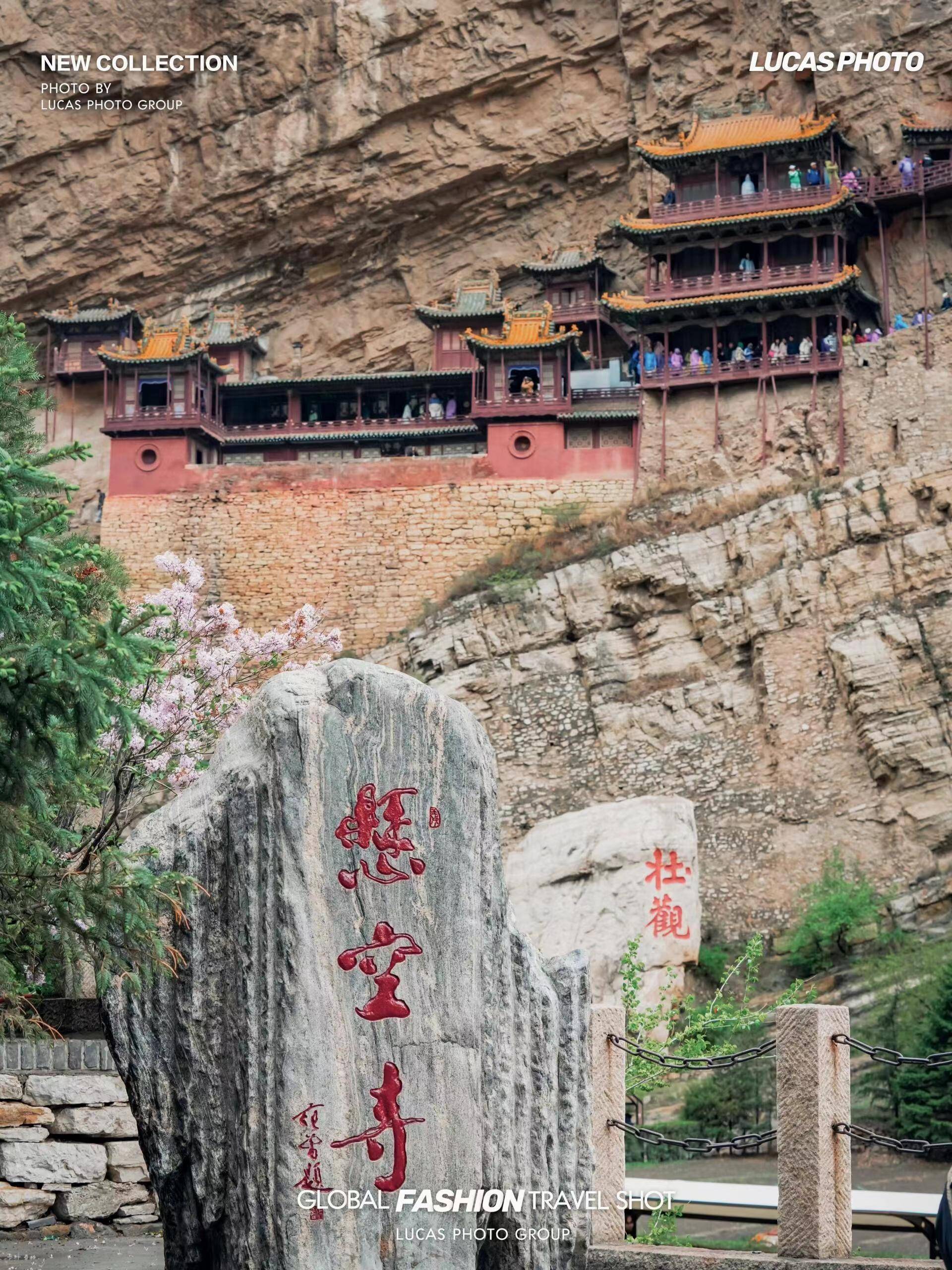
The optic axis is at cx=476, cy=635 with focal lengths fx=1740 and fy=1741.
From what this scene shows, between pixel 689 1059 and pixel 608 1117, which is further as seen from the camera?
pixel 689 1059

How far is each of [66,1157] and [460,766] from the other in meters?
3.56

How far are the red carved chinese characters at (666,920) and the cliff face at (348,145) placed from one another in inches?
640

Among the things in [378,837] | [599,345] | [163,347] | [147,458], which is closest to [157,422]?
[147,458]

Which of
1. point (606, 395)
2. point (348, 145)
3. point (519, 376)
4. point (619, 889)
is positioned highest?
point (348, 145)

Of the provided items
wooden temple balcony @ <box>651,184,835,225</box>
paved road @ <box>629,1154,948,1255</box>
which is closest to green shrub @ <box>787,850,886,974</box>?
paved road @ <box>629,1154,948,1255</box>

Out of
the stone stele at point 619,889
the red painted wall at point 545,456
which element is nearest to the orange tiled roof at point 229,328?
the red painted wall at point 545,456

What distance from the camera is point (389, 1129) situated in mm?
6680

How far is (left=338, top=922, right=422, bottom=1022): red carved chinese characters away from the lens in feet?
22.1

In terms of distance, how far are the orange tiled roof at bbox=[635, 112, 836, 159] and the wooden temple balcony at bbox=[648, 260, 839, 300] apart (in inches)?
77.0

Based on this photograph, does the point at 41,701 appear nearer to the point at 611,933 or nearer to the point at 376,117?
the point at 611,933

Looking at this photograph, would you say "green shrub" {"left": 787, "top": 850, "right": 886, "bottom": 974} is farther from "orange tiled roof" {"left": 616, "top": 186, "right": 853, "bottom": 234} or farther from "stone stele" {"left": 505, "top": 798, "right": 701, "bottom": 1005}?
"orange tiled roof" {"left": 616, "top": 186, "right": 853, "bottom": 234}

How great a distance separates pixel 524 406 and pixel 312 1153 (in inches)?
876

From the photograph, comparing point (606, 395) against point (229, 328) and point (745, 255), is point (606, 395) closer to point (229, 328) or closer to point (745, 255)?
point (745, 255)

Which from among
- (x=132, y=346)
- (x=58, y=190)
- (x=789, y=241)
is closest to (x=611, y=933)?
(x=789, y=241)
